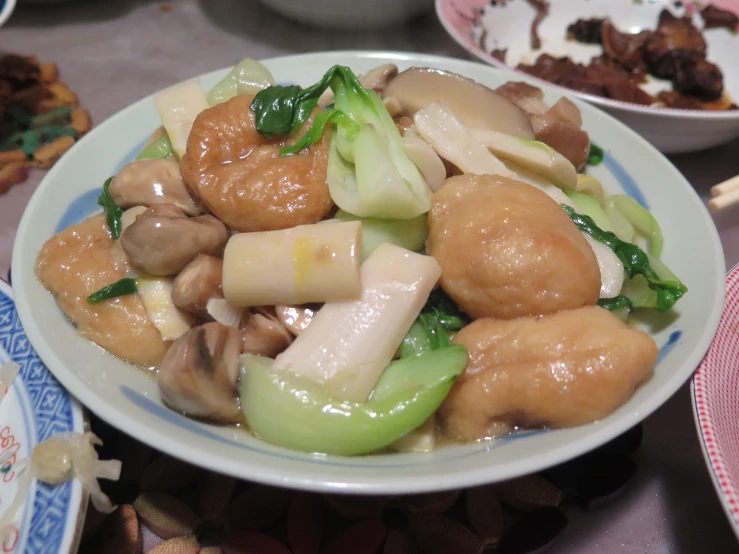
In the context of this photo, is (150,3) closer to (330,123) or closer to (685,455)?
(330,123)

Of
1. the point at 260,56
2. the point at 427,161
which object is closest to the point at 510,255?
the point at 427,161

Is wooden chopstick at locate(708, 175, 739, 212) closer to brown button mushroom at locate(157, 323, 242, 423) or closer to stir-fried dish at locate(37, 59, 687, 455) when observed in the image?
stir-fried dish at locate(37, 59, 687, 455)

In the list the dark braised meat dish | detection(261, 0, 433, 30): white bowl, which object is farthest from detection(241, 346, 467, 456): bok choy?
detection(261, 0, 433, 30): white bowl

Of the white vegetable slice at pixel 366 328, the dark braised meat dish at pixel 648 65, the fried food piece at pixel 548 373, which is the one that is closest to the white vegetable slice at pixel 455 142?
the white vegetable slice at pixel 366 328

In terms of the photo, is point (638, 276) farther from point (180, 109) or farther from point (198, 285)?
point (180, 109)

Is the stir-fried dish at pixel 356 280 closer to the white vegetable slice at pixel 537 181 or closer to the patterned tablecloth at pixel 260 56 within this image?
the white vegetable slice at pixel 537 181
